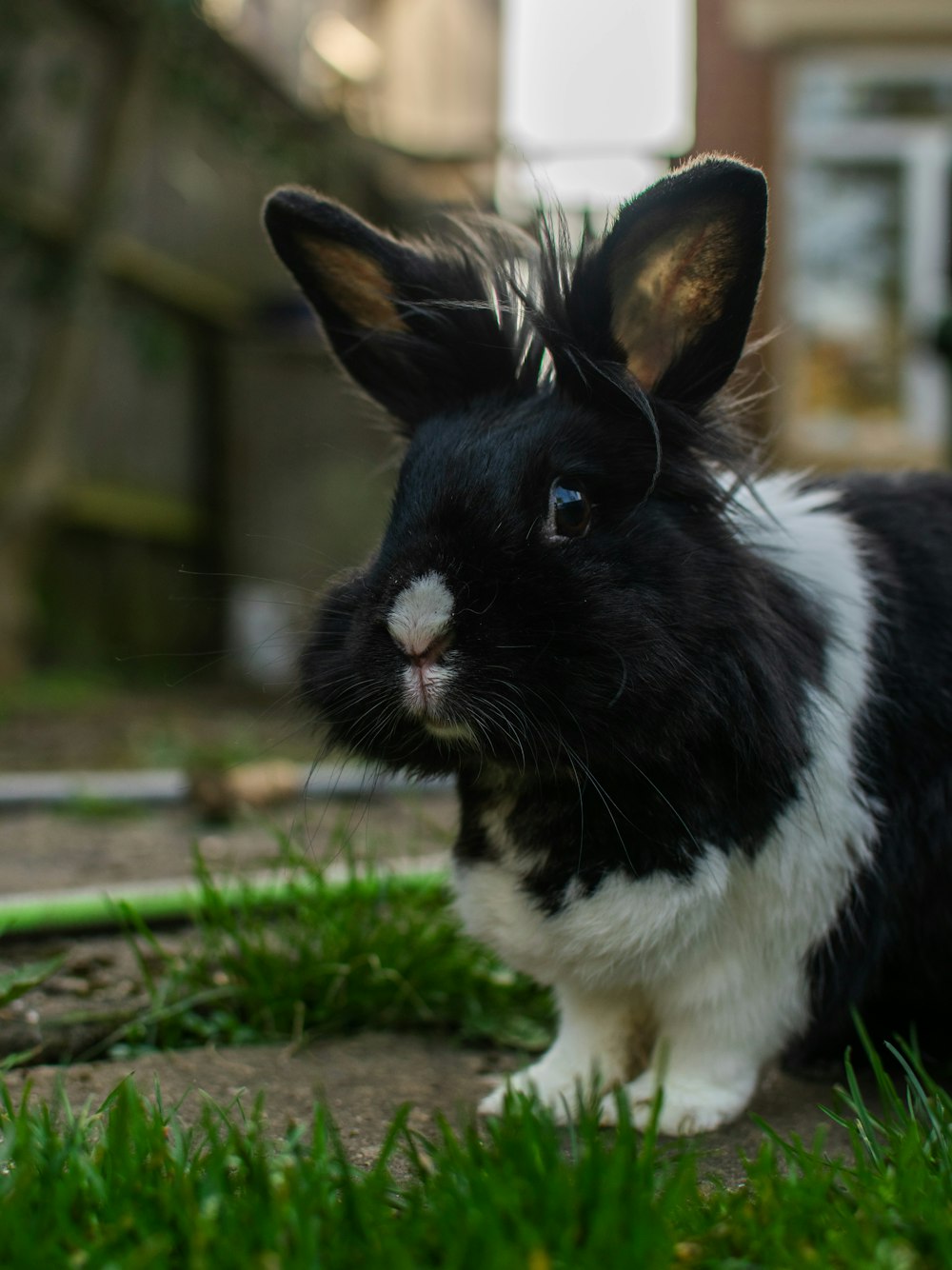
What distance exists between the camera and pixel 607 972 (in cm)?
193

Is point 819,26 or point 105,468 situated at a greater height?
point 819,26

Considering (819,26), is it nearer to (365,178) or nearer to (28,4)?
(365,178)

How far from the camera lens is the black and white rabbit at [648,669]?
5.67 feet

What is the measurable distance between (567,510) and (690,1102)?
0.83 meters

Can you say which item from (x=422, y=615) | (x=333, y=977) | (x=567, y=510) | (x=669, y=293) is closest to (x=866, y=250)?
(x=669, y=293)

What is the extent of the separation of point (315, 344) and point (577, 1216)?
8337mm

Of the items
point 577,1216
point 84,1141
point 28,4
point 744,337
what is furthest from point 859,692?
point 28,4

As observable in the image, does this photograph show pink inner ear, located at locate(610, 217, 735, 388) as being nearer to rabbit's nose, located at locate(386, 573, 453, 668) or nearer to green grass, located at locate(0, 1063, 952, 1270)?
rabbit's nose, located at locate(386, 573, 453, 668)

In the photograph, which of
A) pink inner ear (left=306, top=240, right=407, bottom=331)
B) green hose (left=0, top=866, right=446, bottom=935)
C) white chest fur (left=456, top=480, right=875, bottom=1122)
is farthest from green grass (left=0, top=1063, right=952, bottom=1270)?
pink inner ear (left=306, top=240, right=407, bottom=331)

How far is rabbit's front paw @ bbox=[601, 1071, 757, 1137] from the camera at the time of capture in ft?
6.31

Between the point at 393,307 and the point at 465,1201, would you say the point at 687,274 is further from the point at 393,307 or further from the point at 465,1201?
the point at 465,1201

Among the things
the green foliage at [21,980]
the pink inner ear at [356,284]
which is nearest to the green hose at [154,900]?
the green foliage at [21,980]

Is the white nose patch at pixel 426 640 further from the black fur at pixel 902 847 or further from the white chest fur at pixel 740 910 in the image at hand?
the black fur at pixel 902 847

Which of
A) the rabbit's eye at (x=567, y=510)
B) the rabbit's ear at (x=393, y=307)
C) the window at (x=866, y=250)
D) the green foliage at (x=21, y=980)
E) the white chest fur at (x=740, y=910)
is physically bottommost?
the green foliage at (x=21, y=980)
